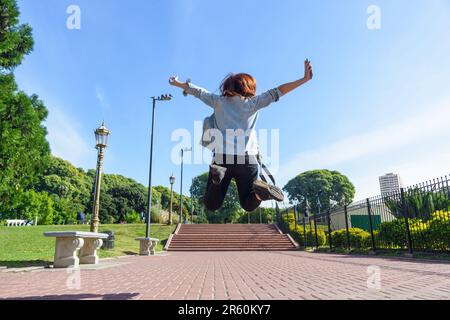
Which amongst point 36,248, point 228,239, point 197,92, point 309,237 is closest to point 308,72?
point 197,92

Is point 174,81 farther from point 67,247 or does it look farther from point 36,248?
point 36,248

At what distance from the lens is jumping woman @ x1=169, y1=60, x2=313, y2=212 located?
304 cm

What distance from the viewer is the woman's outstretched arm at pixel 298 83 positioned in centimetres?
317

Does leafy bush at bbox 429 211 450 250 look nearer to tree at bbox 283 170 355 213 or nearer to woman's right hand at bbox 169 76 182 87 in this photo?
woman's right hand at bbox 169 76 182 87

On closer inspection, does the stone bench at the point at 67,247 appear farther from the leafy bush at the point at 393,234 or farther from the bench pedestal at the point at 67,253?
the leafy bush at the point at 393,234

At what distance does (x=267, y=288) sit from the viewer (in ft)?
14.7

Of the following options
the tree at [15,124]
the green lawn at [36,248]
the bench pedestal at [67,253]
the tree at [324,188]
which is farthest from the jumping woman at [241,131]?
the tree at [324,188]

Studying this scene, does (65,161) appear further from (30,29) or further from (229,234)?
(30,29)

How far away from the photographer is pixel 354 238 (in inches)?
599

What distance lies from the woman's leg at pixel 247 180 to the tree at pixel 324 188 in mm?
60619

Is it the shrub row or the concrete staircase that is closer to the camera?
the shrub row

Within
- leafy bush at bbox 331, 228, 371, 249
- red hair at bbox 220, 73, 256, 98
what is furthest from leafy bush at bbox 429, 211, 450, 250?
red hair at bbox 220, 73, 256, 98
